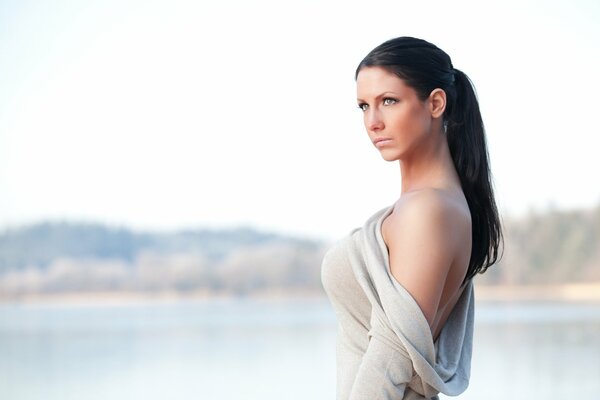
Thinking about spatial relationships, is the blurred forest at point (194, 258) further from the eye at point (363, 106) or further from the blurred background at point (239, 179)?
the eye at point (363, 106)

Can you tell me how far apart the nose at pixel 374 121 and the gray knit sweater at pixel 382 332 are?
0.13m

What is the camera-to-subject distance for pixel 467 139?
157 centimetres

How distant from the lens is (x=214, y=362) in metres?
8.55

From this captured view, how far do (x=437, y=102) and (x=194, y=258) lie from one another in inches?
1228

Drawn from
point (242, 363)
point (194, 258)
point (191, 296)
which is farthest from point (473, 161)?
point (194, 258)

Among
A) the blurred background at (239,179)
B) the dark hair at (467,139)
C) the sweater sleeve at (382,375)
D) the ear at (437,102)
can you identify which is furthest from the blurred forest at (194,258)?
the sweater sleeve at (382,375)

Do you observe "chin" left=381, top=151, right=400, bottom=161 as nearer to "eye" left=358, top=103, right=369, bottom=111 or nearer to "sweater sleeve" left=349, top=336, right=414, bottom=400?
"eye" left=358, top=103, right=369, bottom=111

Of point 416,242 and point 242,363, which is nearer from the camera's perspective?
point 416,242

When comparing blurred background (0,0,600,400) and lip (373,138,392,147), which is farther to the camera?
blurred background (0,0,600,400)

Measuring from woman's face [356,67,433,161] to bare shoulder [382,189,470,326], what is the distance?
100mm

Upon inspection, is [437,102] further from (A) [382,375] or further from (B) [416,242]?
(A) [382,375]

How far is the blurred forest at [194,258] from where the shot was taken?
2836cm

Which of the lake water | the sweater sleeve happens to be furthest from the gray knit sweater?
the lake water

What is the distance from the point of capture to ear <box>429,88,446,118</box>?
4.93ft
